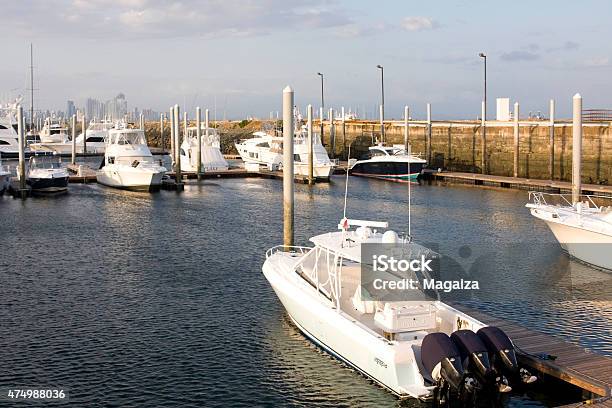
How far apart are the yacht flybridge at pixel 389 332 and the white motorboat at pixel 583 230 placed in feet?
34.3

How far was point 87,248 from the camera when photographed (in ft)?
93.9

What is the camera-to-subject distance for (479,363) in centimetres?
1307

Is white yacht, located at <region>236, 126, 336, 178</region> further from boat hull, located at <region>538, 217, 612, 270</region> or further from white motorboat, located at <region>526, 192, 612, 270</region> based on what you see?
boat hull, located at <region>538, 217, 612, 270</region>

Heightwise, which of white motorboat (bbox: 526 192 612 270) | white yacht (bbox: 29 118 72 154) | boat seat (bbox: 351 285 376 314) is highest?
white yacht (bbox: 29 118 72 154)

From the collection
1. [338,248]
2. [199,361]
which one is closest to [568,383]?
[338,248]

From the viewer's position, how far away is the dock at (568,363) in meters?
13.1

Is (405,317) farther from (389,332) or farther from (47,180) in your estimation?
(47,180)

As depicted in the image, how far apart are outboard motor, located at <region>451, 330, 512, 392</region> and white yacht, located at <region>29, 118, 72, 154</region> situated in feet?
276

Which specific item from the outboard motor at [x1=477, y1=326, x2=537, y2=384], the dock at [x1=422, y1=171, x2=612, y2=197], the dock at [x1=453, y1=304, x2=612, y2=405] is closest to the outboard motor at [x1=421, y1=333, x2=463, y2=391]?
the outboard motor at [x1=477, y1=326, x2=537, y2=384]

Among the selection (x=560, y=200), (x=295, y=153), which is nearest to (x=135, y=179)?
(x=295, y=153)

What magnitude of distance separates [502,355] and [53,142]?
292 ft

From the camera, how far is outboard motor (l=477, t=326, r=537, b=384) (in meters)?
13.3

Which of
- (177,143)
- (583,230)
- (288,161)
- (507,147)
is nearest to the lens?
(288,161)

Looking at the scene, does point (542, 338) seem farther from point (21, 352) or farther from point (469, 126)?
point (469, 126)
